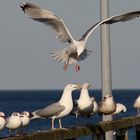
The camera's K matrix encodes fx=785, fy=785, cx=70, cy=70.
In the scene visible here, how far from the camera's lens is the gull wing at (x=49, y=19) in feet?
46.5

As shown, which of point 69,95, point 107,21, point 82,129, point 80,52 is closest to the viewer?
point 82,129

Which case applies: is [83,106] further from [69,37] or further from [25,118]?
[69,37]

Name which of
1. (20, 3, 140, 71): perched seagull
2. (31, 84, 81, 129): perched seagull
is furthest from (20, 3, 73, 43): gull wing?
(31, 84, 81, 129): perched seagull

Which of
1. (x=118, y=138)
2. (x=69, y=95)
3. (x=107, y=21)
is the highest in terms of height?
(x=107, y=21)

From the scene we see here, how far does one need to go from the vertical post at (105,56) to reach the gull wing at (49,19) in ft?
3.75

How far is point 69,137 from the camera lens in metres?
12.0

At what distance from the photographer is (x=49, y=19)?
49.3 feet

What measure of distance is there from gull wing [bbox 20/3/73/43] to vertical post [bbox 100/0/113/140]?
3.75 feet

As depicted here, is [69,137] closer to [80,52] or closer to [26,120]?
[26,120]

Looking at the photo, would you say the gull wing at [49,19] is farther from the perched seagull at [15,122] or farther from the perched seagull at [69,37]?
the perched seagull at [15,122]

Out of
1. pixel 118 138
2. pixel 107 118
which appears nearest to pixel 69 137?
pixel 107 118

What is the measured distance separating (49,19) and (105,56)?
5.89ft

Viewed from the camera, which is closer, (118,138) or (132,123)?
(132,123)

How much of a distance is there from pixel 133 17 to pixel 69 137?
15.9 ft
